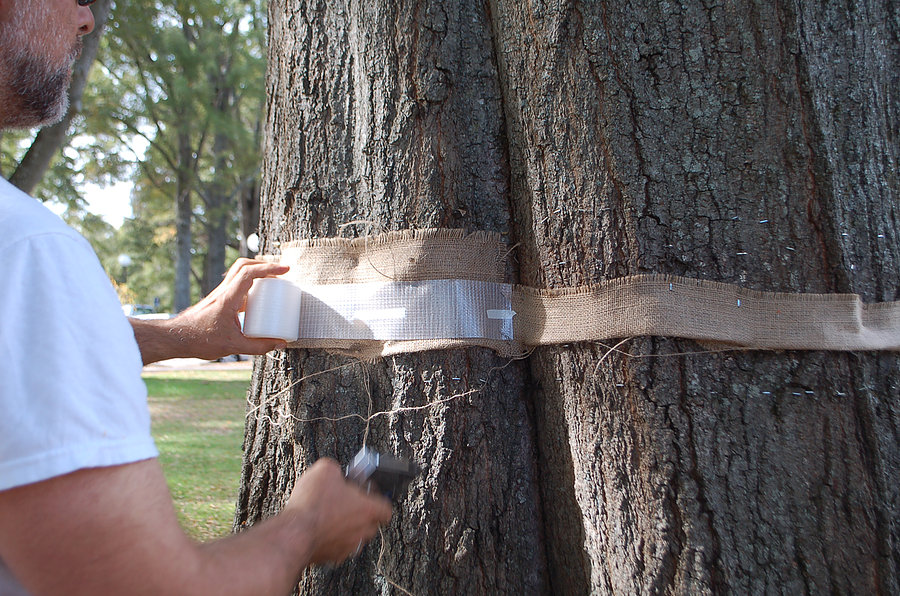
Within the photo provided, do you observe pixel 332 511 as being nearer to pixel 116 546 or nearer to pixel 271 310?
pixel 116 546

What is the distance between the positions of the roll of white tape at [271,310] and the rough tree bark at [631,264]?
5.4 inches

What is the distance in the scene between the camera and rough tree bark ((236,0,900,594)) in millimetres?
1529

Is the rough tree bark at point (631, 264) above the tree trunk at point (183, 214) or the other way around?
the other way around

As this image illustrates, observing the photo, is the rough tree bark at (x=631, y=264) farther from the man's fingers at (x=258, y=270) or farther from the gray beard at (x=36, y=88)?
the gray beard at (x=36, y=88)

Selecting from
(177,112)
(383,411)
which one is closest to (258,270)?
(383,411)

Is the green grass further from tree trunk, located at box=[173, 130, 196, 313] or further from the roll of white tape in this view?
tree trunk, located at box=[173, 130, 196, 313]

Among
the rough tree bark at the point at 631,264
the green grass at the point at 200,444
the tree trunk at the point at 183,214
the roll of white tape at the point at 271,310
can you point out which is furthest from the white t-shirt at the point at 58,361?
the tree trunk at the point at 183,214

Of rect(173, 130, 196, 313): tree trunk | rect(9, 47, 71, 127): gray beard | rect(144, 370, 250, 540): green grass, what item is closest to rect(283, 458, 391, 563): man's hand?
rect(9, 47, 71, 127): gray beard

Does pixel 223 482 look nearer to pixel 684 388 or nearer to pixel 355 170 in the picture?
pixel 355 170

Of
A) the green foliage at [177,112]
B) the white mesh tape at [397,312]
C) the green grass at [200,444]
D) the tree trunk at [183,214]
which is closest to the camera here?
the white mesh tape at [397,312]

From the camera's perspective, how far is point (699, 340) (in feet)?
5.27

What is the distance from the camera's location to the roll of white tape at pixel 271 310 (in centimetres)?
184

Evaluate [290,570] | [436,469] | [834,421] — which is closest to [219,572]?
[290,570]

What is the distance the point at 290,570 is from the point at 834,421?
4.10ft
